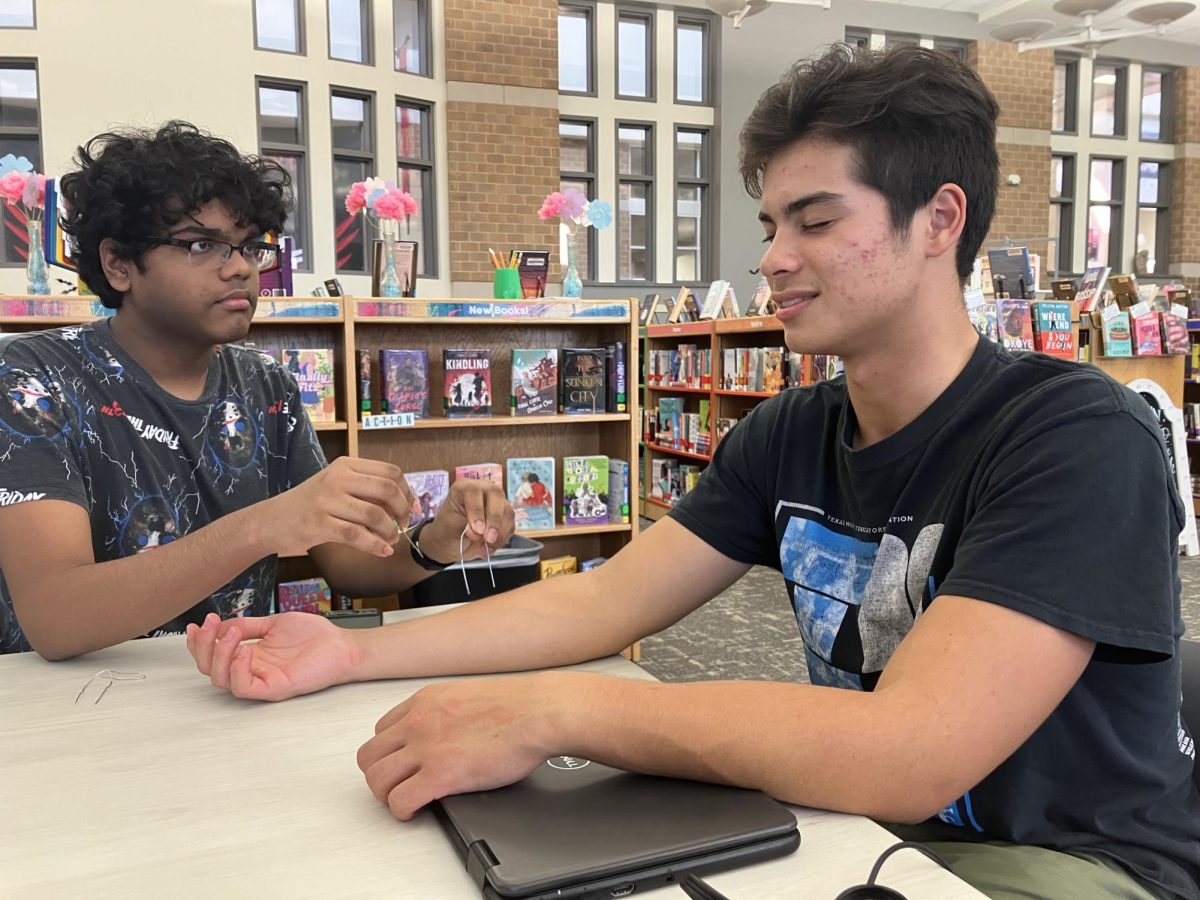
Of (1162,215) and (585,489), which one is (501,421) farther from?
(1162,215)

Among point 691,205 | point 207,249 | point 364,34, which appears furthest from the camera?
point 691,205

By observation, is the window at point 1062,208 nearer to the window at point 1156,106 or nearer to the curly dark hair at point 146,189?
the window at point 1156,106

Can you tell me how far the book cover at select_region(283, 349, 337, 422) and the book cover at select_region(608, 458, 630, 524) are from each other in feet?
3.97

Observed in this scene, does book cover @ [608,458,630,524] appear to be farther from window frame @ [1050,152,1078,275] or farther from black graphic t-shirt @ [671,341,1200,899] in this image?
window frame @ [1050,152,1078,275]

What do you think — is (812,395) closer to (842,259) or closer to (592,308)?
(842,259)

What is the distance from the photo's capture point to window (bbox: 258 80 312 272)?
A: 8.60 metres

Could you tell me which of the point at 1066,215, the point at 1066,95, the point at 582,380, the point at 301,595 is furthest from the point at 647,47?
the point at 301,595

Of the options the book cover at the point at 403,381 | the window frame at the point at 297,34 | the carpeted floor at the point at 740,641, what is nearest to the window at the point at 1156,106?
the carpeted floor at the point at 740,641

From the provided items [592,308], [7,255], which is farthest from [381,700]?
[7,255]

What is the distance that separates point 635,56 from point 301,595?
893 centimetres

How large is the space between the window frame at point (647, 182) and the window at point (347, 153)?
2.84 meters

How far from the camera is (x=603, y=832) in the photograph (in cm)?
72

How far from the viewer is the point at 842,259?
3.74 ft

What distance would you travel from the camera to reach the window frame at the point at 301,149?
851 centimetres
